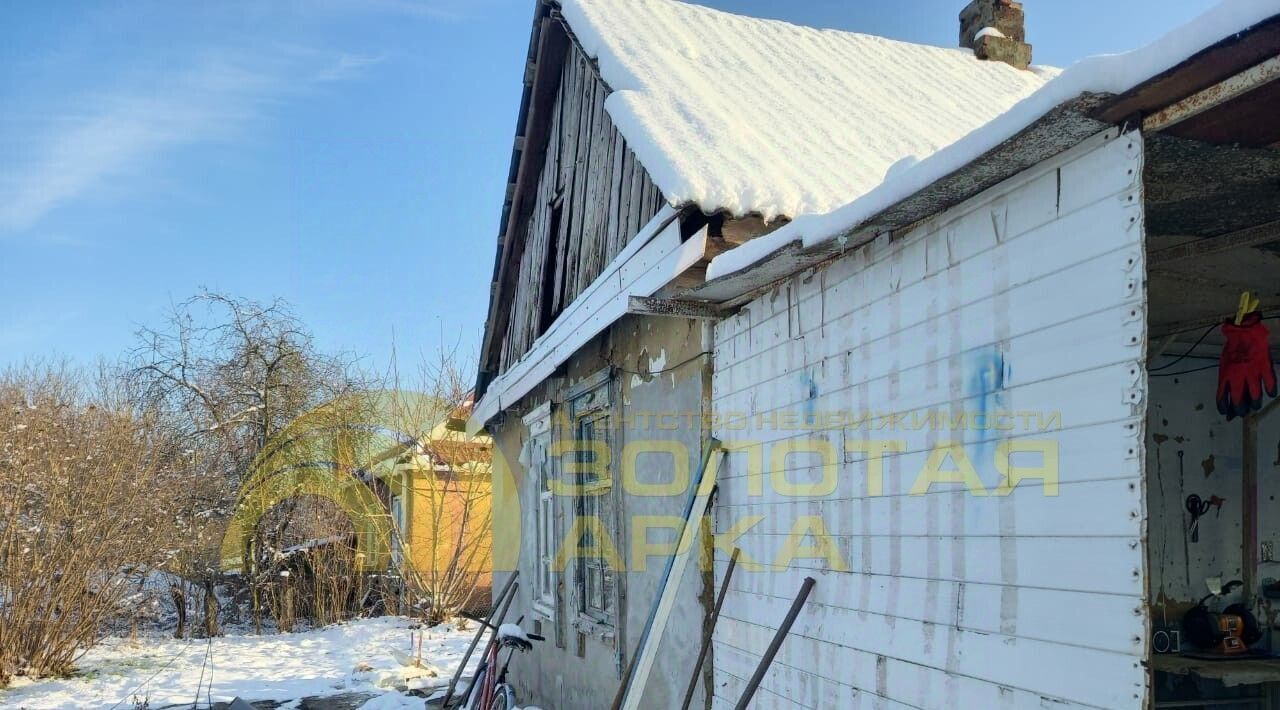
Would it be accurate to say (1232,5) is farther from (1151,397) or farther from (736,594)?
(1151,397)

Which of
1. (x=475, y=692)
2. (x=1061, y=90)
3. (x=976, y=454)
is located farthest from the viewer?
(x=475, y=692)

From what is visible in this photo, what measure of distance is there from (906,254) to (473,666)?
9.23m

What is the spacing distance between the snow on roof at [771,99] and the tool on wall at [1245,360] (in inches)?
73.9

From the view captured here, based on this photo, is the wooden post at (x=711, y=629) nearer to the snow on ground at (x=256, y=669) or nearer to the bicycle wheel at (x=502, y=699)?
the bicycle wheel at (x=502, y=699)

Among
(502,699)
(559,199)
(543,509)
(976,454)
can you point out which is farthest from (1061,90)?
(543,509)

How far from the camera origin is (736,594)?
4625mm

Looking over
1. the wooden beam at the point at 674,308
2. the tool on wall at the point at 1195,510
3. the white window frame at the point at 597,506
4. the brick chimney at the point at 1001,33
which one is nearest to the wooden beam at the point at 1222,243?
the wooden beam at the point at 674,308

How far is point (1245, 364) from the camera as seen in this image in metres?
4.64

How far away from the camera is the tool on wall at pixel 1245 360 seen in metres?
4.57

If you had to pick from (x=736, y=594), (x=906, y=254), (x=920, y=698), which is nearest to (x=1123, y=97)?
(x=906, y=254)

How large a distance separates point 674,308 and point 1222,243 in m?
2.40

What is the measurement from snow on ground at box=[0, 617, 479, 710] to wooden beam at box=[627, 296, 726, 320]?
5665 millimetres

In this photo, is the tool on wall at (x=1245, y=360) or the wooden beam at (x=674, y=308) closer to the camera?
the tool on wall at (x=1245, y=360)

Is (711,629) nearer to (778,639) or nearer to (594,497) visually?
(778,639)
